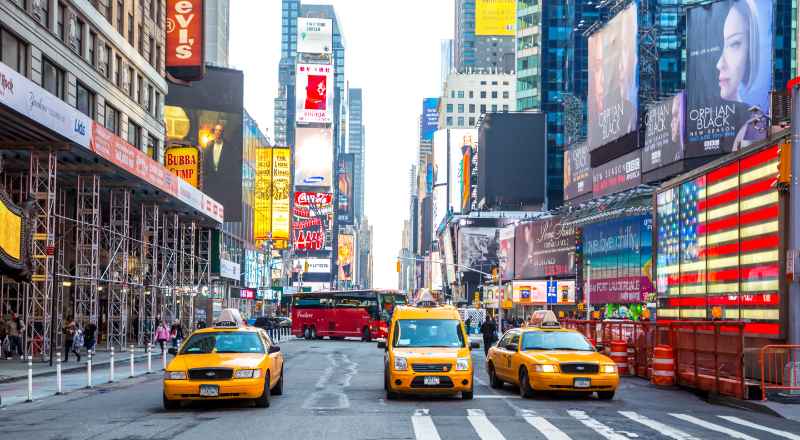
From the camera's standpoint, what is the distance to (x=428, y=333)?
2109 centimetres

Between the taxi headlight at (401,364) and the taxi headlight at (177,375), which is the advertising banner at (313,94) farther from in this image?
the taxi headlight at (177,375)

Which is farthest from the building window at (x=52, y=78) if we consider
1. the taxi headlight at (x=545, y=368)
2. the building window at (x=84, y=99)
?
the taxi headlight at (x=545, y=368)

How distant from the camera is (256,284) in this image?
118500mm

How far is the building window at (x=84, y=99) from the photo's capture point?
4619cm

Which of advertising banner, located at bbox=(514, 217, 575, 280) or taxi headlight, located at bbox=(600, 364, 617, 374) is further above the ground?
advertising banner, located at bbox=(514, 217, 575, 280)

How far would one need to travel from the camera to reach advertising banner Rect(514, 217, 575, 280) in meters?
101

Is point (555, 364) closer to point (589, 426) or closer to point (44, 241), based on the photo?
point (589, 426)

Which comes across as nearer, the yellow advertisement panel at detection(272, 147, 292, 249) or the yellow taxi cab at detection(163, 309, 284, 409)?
the yellow taxi cab at detection(163, 309, 284, 409)

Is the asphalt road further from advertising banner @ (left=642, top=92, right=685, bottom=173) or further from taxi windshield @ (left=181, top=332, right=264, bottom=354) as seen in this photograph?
advertising banner @ (left=642, top=92, right=685, bottom=173)

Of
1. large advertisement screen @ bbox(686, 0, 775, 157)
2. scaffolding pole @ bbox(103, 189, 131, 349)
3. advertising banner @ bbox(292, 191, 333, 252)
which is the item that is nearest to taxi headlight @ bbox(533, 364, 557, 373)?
scaffolding pole @ bbox(103, 189, 131, 349)

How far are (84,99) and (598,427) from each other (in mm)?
37909

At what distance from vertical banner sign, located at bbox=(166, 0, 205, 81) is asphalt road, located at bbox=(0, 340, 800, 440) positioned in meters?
40.2

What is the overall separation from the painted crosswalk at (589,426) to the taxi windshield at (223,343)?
374 centimetres

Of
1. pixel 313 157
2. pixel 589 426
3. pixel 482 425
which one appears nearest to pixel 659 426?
pixel 589 426
